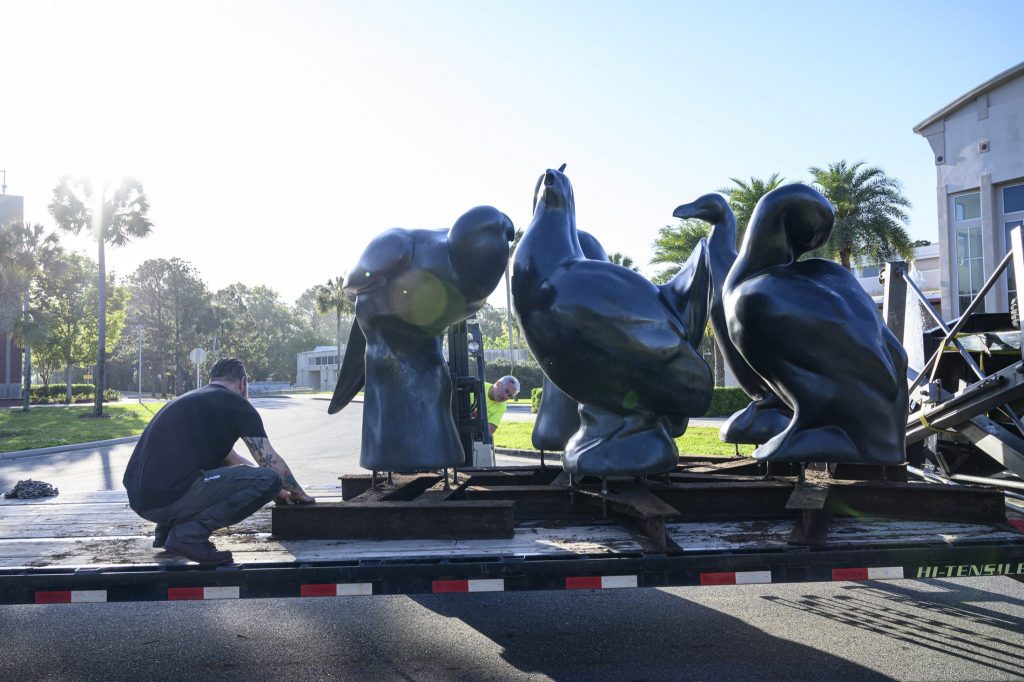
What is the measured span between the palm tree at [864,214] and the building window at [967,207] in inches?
213

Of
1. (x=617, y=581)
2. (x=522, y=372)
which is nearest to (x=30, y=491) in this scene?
(x=617, y=581)

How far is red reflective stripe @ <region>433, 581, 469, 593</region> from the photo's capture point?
11.1 feet

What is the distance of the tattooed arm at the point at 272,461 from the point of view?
4051 mm

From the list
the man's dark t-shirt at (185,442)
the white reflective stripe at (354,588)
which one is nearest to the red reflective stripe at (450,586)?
the white reflective stripe at (354,588)

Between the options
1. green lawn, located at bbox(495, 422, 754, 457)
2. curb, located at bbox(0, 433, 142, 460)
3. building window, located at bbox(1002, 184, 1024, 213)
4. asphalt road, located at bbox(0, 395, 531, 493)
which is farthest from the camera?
building window, located at bbox(1002, 184, 1024, 213)

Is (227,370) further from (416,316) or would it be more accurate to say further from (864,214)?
(864,214)

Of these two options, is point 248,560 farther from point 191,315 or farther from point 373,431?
point 191,315

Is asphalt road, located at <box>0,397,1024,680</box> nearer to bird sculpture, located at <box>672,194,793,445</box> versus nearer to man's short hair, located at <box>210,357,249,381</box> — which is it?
bird sculpture, located at <box>672,194,793,445</box>

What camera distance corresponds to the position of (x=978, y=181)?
2172 cm

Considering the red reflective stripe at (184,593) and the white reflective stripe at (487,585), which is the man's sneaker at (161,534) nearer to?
the red reflective stripe at (184,593)

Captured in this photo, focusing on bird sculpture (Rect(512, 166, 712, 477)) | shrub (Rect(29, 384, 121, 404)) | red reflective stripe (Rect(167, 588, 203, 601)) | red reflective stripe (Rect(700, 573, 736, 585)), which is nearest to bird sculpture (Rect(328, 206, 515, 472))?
bird sculpture (Rect(512, 166, 712, 477))

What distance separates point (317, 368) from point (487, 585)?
7373 centimetres

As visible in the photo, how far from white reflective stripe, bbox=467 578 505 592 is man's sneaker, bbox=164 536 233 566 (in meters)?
1.16

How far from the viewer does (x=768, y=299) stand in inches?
169
